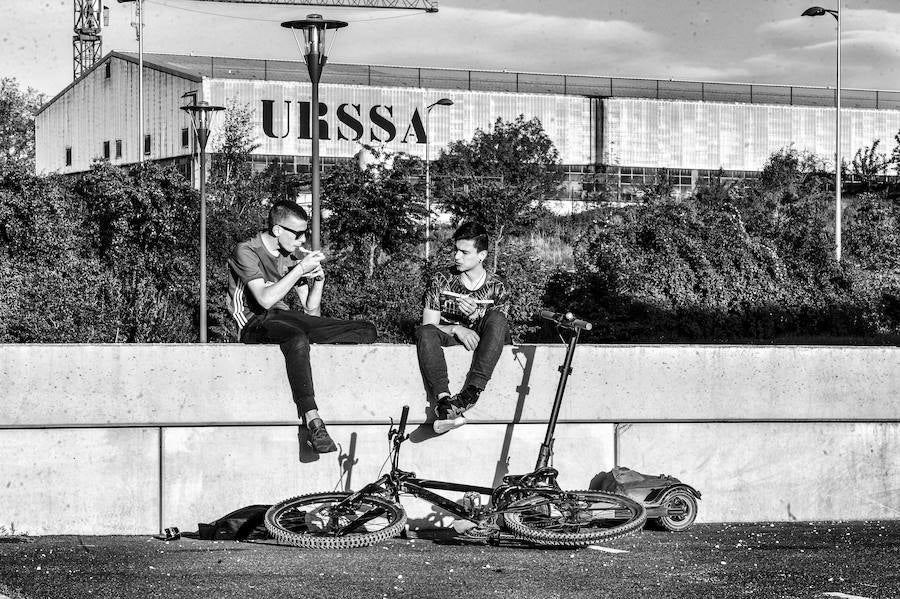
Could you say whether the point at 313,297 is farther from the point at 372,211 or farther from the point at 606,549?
the point at 372,211

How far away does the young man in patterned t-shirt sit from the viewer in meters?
7.34

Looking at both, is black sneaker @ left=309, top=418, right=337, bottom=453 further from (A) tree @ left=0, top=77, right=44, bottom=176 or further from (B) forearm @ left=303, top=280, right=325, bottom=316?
(A) tree @ left=0, top=77, right=44, bottom=176

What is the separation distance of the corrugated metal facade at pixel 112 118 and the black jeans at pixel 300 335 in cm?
5023

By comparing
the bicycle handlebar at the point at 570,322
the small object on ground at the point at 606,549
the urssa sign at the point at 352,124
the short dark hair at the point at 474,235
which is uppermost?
the urssa sign at the point at 352,124

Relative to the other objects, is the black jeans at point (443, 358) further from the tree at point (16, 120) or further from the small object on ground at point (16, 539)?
the tree at point (16, 120)

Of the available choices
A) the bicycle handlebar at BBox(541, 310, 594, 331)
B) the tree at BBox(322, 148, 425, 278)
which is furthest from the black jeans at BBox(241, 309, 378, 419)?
the tree at BBox(322, 148, 425, 278)

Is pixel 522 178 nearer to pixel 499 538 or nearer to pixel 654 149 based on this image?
pixel 654 149

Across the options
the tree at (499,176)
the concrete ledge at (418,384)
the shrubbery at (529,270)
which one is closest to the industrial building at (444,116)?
the tree at (499,176)

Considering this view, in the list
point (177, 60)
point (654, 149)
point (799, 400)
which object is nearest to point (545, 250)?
point (654, 149)

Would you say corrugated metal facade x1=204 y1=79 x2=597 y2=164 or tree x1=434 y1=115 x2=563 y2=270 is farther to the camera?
corrugated metal facade x1=204 y1=79 x2=597 y2=164

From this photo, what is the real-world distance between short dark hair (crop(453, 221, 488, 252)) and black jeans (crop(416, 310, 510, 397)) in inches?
22.6

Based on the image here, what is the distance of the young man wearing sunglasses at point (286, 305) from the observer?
7262mm

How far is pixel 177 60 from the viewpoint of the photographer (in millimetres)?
72688

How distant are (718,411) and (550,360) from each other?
3.65ft
